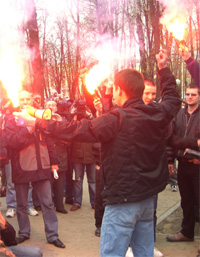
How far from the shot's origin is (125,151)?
7.86 ft

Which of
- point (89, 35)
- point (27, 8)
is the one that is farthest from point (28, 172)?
point (89, 35)

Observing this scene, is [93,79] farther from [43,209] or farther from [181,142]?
[43,209]

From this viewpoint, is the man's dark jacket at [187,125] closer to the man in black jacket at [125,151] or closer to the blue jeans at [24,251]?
the man in black jacket at [125,151]

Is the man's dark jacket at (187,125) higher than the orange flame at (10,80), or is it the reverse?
the orange flame at (10,80)

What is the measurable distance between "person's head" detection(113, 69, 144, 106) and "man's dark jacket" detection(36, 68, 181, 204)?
6 cm

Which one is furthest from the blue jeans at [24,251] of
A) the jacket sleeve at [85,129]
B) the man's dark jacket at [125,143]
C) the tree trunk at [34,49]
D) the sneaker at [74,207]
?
the tree trunk at [34,49]

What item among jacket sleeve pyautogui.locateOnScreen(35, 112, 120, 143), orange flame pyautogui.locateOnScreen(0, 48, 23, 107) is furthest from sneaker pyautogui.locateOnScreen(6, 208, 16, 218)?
jacket sleeve pyautogui.locateOnScreen(35, 112, 120, 143)

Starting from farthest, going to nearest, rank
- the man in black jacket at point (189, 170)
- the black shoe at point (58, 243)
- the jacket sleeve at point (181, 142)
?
1. the black shoe at point (58, 243)
2. the man in black jacket at point (189, 170)
3. the jacket sleeve at point (181, 142)

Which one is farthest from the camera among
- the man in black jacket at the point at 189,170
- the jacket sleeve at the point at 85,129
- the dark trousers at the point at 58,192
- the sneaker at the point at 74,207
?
the sneaker at the point at 74,207

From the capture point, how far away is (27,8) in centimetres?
747

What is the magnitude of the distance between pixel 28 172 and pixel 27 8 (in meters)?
4.68

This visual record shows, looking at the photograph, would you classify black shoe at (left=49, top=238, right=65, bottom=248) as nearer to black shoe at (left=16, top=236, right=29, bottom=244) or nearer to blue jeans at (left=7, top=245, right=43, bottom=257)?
black shoe at (left=16, top=236, right=29, bottom=244)

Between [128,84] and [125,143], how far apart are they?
0.47 meters

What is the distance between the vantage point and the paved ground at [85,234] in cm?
395
